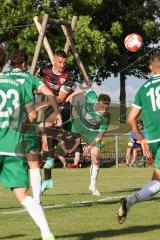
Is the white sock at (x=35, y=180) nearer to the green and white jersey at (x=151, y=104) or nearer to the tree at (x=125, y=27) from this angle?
the green and white jersey at (x=151, y=104)

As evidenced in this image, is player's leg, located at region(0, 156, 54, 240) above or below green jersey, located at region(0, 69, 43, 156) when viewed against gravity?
below

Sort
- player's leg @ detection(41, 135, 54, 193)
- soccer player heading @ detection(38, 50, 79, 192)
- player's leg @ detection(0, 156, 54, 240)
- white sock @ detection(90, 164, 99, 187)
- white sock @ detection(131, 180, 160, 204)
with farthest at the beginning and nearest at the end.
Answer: white sock @ detection(90, 164, 99, 187)
soccer player heading @ detection(38, 50, 79, 192)
player's leg @ detection(41, 135, 54, 193)
white sock @ detection(131, 180, 160, 204)
player's leg @ detection(0, 156, 54, 240)

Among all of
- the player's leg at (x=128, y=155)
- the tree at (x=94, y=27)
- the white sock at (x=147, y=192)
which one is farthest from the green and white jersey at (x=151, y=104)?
the tree at (x=94, y=27)

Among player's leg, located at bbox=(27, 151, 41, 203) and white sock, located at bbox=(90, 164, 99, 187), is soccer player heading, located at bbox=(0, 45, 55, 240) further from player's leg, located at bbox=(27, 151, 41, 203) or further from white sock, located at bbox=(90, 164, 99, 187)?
white sock, located at bbox=(90, 164, 99, 187)

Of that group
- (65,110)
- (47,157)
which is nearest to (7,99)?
(47,157)

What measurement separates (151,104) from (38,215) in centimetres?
201

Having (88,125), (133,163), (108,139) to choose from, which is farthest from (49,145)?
(108,139)

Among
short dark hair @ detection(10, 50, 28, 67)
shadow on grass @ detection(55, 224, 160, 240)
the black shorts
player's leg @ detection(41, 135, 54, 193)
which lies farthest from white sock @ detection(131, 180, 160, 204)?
the black shorts

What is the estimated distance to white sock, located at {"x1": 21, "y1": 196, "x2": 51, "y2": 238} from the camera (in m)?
7.05

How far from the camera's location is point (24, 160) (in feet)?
24.3

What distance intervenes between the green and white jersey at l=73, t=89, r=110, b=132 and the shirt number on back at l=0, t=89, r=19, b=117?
18.7 feet

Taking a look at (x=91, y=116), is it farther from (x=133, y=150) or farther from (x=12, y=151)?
Result: (x=133, y=150)

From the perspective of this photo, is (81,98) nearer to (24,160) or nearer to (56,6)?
(24,160)

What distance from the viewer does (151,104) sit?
331 inches
